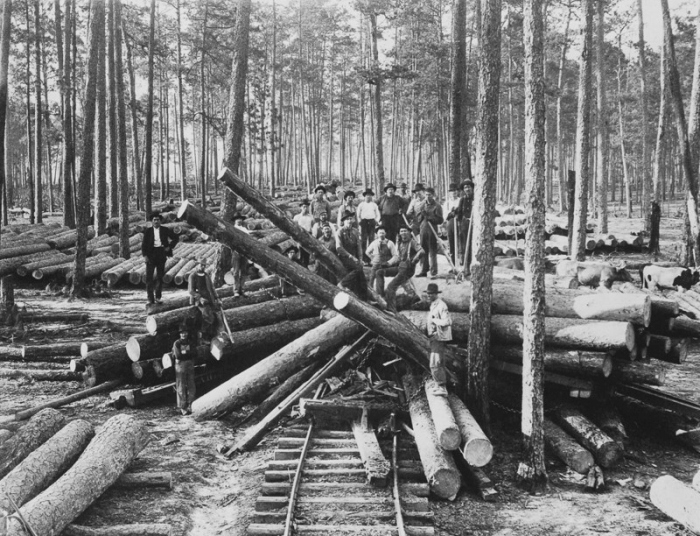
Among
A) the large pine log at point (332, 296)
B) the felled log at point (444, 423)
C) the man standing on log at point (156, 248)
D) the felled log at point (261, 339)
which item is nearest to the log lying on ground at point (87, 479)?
the felled log at point (261, 339)

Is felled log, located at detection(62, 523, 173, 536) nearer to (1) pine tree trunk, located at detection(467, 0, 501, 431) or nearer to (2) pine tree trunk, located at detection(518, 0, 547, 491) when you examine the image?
(2) pine tree trunk, located at detection(518, 0, 547, 491)

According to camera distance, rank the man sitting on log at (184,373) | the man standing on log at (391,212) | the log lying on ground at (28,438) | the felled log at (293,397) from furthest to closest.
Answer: the man standing on log at (391,212)
the man sitting on log at (184,373)
the felled log at (293,397)
the log lying on ground at (28,438)

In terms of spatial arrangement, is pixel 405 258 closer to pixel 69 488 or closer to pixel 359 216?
pixel 359 216

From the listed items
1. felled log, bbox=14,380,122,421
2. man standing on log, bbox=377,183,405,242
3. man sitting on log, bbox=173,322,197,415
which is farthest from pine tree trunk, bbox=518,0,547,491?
man standing on log, bbox=377,183,405,242

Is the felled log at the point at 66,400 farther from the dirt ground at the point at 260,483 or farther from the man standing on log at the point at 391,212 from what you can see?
the man standing on log at the point at 391,212

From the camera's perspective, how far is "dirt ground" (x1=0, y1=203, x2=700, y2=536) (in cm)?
601

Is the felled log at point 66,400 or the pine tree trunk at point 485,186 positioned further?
the felled log at point 66,400

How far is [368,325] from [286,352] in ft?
6.33

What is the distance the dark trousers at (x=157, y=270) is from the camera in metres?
13.4

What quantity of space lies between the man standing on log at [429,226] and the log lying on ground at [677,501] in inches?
311

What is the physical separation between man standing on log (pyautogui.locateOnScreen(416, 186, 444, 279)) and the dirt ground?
5687mm

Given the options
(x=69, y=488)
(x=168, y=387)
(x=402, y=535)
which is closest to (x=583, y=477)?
(x=402, y=535)

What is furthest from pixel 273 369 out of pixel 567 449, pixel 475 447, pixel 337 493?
pixel 567 449

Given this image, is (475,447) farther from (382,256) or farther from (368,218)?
(368,218)
